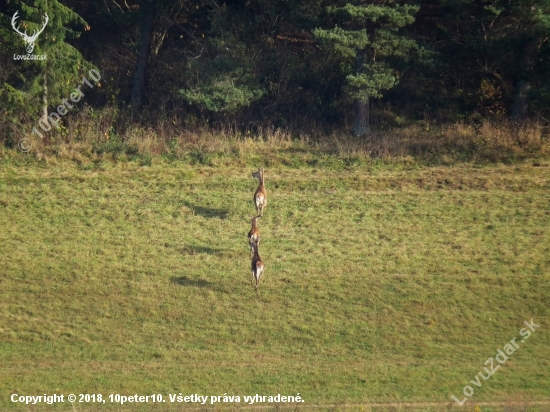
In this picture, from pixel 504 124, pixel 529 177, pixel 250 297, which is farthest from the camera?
pixel 504 124

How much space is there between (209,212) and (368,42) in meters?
7.96

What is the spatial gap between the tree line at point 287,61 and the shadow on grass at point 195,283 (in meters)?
9.70

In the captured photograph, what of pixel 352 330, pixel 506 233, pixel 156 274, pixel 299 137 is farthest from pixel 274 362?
pixel 299 137

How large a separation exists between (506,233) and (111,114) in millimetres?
14213

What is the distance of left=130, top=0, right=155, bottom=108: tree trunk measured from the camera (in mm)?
28812

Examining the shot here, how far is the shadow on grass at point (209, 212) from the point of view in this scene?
A: 2018 centimetres

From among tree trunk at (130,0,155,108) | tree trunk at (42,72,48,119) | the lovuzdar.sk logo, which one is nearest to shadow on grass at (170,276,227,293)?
tree trunk at (42,72,48,119)

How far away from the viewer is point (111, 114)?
2719 centimetres

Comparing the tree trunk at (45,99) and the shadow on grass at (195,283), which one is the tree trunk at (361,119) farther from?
the shadow on grass at (195,283)

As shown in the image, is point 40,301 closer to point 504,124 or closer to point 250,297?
point 250,297

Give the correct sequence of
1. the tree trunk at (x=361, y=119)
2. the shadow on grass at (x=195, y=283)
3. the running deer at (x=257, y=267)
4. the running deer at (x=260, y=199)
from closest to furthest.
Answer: the running deer at (x=257, y=267) < the shadow on grass at (x=195, y=283) < the running deer at (x=260, y=199) < the tree trunk at (x=361, y=119)

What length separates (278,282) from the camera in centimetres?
1709

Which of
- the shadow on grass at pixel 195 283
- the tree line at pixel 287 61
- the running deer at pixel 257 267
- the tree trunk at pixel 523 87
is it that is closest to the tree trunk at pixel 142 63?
the tree line at pixel 287 61

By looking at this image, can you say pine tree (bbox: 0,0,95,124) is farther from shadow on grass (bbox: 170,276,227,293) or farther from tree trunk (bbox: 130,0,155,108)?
shadow on grass (bbox: 170,276,227,293)
